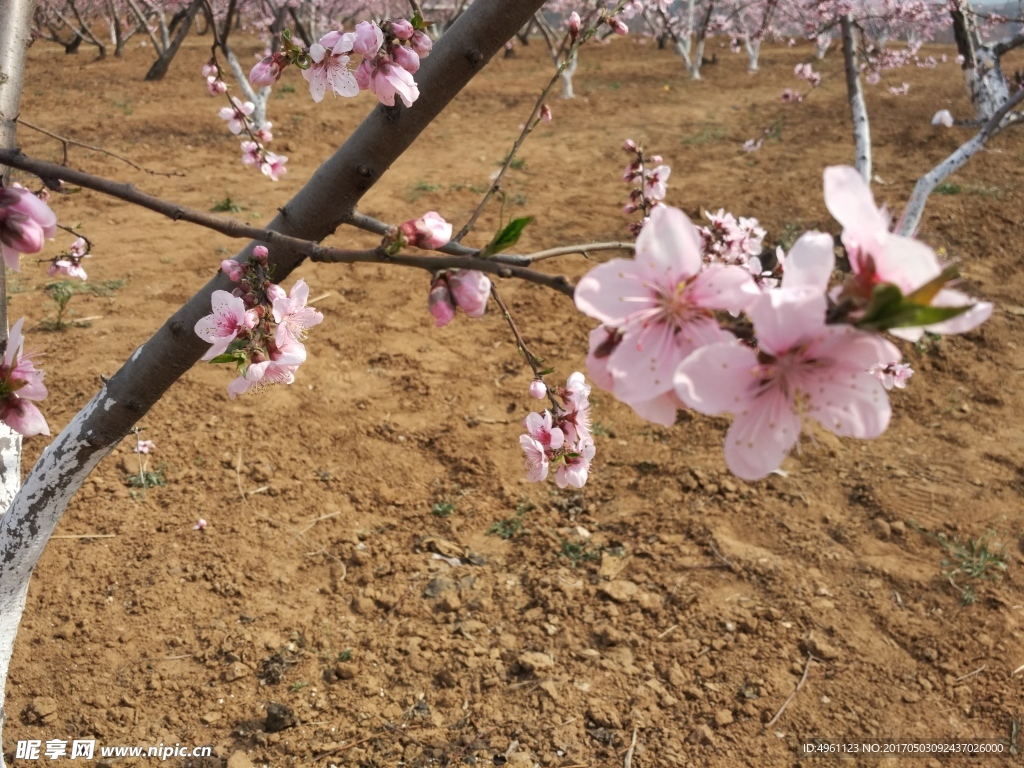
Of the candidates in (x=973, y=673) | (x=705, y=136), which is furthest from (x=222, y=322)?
(x=705, y=136)

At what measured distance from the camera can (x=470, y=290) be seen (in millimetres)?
856

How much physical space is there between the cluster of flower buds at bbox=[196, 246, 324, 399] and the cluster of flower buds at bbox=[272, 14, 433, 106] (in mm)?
365

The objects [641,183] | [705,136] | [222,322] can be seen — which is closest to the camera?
[222,322]

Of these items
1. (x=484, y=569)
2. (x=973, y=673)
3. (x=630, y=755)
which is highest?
(x=973, y=673)

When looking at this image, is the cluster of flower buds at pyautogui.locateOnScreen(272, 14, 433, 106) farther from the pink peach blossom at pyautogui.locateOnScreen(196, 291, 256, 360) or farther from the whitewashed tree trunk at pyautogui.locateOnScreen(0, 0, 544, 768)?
the pink peach blossom at pyautogui.locateOnScreen(196, 291, 256, 360)

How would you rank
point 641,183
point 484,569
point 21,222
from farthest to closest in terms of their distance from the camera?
point 484,569 < point 641,183 < point 21,222

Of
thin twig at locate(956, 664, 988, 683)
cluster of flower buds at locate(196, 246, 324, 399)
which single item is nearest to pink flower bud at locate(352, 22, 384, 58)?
cluster of flower buds at locate(196, 246, 324, 399)

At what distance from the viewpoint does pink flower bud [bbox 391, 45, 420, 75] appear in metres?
1.26

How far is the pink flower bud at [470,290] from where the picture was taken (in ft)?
2.81

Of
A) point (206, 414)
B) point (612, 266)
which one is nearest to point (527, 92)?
point (206, 414)

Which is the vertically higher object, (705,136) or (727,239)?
(727,239)

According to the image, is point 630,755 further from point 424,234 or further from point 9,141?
point 9,141

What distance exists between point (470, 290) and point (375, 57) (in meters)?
0.66

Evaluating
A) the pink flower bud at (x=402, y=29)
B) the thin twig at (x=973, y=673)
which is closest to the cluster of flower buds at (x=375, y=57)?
the pink flower bud at (x=402, y=29)
